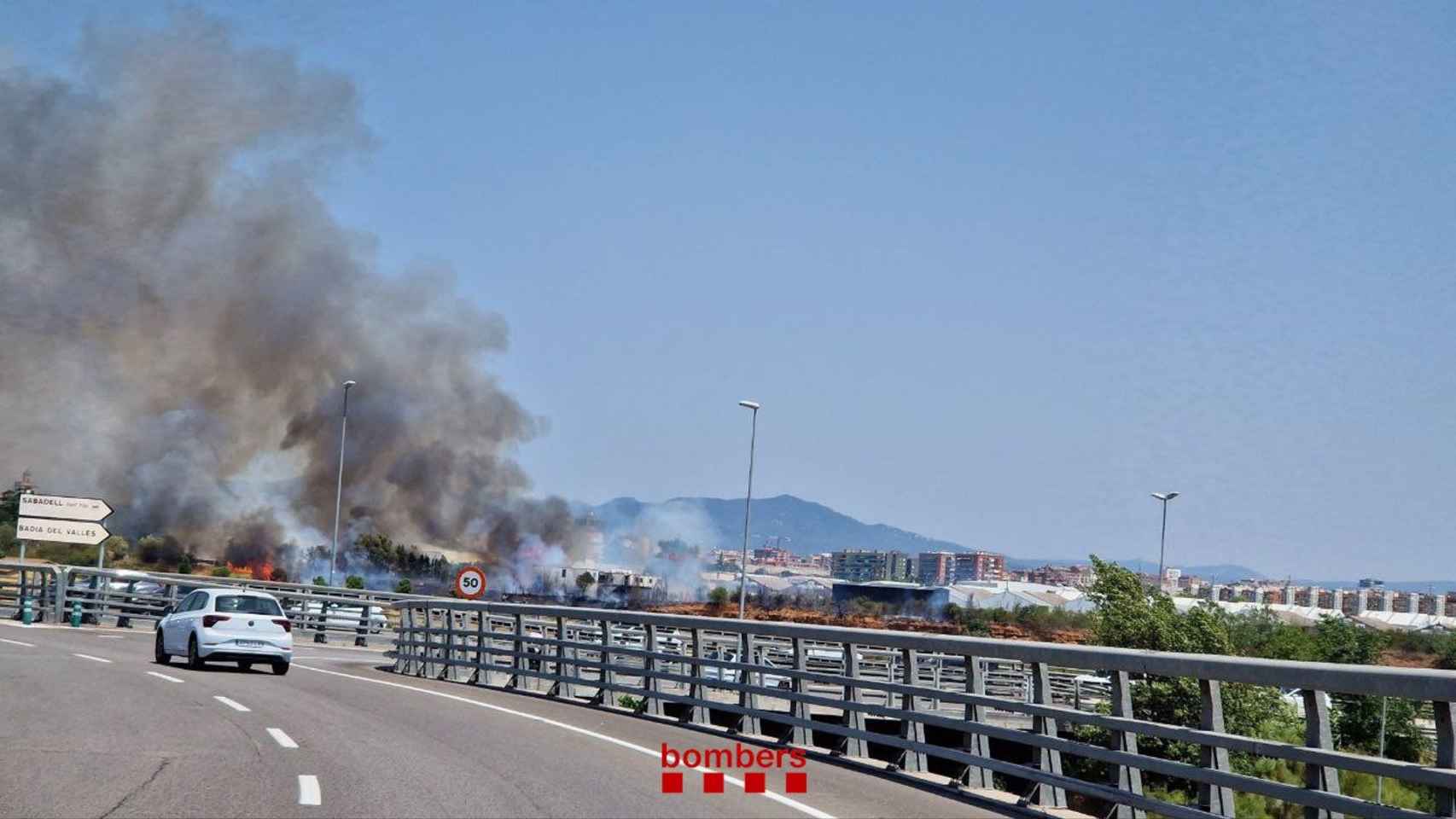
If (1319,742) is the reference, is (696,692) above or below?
below

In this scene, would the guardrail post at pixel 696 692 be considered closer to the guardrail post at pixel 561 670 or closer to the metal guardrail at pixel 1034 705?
the metal guardrail at pixel 1034 705

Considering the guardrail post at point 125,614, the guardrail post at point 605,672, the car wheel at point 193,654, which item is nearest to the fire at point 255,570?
the guardrail post at point 125,614

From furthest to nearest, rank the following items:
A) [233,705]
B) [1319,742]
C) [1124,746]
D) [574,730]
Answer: [233,705]
[574,730]
[1124,746]
[1319,742]

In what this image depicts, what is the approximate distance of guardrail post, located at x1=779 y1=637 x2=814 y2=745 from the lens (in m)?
16.8

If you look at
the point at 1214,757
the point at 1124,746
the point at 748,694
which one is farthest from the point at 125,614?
the point at 1214,757

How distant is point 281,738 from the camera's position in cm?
1456

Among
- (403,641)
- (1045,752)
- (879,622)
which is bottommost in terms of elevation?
(879,622)

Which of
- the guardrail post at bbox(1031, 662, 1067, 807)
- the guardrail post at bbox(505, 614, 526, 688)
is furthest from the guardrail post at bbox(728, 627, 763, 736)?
the guardrail post at bbox(505, 614, 526, 688)

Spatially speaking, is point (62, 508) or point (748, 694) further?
point (62, 508)

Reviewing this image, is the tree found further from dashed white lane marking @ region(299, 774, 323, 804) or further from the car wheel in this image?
dashed white lane marking @ region(299, 774, 323, 804)

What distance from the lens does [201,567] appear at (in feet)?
339

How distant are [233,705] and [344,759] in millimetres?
5739

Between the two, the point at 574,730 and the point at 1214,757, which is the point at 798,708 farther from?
the point at 1214,757

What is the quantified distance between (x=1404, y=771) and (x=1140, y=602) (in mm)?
59126
